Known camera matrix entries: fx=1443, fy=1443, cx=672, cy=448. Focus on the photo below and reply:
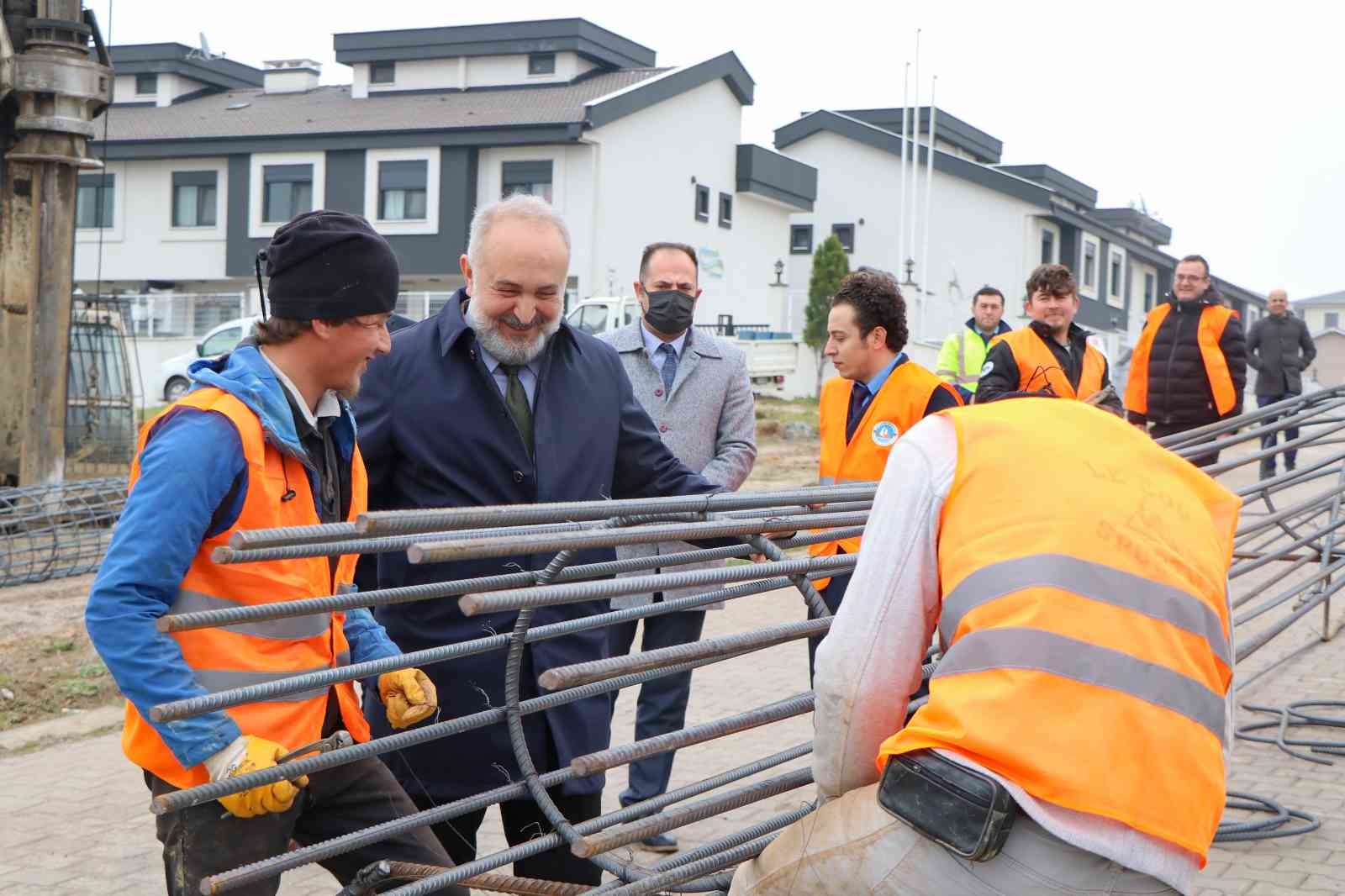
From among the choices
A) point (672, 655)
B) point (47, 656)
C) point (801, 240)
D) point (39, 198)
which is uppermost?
point (801, 240)

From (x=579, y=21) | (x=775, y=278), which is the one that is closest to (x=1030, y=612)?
(x=579, y=21)

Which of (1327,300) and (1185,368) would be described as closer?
(1185,368)

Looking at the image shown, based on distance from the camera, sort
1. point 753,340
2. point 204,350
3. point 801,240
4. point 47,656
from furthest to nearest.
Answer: point 801,240, point 753,340, point 204,350, point 47,656

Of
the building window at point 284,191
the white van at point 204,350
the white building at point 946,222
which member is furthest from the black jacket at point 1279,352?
the building window at point 284,191

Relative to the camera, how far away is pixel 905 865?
7.00 feet

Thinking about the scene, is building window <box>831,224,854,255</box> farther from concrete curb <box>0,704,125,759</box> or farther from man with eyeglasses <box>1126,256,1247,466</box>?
concrete curb <box>0,704,125,759</box>

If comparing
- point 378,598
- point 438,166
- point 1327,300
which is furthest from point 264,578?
point 1327,300

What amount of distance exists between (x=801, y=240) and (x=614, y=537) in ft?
140

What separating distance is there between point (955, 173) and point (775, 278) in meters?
6.12

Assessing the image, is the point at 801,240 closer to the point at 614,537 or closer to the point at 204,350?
the point at 204,350

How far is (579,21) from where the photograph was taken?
1409 inches

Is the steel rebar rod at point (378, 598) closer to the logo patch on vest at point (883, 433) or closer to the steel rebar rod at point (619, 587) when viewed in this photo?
the steel rebar rod at point (619, 587)

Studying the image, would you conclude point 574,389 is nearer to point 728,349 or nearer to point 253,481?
point 253,481

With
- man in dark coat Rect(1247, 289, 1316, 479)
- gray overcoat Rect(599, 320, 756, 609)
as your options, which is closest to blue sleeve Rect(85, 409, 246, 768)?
gray overcoat Rect(599, 320, 756, 609)
